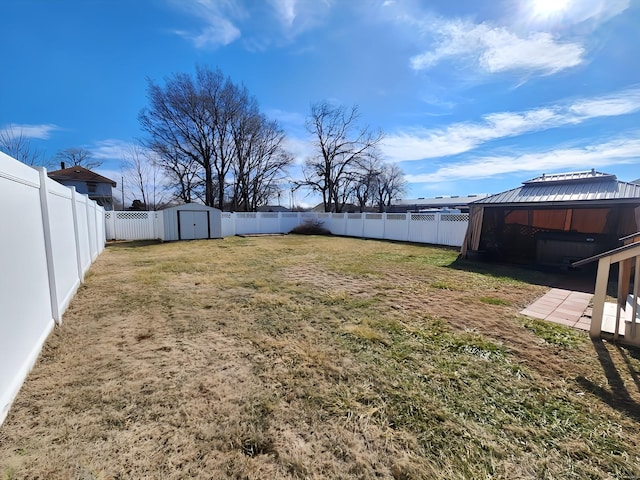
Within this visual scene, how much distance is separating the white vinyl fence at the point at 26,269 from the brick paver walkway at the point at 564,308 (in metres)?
5.39

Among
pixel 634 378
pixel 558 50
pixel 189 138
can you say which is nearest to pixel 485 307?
pixel 634 378

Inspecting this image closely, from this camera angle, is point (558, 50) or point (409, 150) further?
point (409, 150)

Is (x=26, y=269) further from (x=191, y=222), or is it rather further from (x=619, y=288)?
(x=191, y=222)

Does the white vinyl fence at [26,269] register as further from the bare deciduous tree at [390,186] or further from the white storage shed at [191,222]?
the bare deciduous tree at [390,186]

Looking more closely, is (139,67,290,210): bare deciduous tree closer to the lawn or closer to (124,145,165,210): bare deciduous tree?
(124,145,165,210): bare deciduous tree

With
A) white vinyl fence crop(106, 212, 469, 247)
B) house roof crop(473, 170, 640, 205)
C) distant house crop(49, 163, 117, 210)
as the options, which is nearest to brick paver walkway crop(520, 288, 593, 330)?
house roof crop(473, 170, 640, 205)

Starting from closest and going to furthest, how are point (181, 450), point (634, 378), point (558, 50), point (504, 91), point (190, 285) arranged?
point (181, 450)
point (634, 378)
point (190, 285)
point (558, 50)
point (504, 91)

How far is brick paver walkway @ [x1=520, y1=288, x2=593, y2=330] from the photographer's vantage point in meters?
3.43

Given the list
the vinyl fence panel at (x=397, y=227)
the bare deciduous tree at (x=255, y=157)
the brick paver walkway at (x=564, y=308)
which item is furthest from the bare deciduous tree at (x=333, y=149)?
the brick paver walkway at (x=564, y=308)

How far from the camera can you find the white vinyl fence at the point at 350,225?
37.1 feet

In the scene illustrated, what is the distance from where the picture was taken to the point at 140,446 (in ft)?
4.70

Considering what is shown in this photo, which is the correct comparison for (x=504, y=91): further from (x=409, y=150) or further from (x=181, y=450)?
(x=181, y=450)

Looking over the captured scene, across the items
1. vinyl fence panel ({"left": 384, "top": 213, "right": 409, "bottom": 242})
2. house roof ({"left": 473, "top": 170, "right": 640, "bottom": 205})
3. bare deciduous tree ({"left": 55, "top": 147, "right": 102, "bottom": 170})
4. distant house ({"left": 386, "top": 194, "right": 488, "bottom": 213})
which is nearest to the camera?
house roof ({"left": 473, "top": 170, "right": 640, "bottom": 205})

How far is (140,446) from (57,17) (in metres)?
9.51
